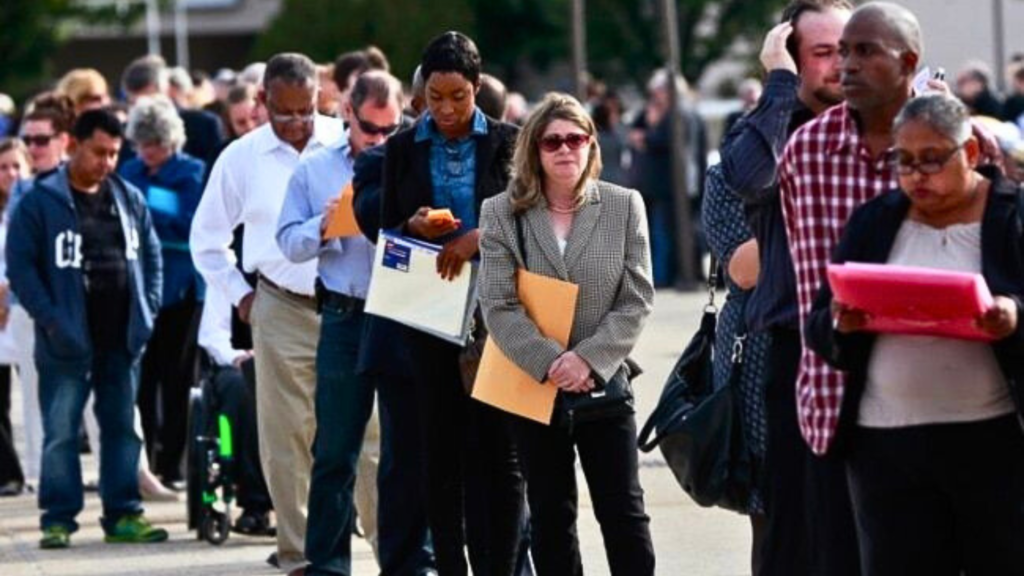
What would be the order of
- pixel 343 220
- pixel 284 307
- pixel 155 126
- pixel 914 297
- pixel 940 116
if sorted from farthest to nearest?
pixel 155 126, pixel 284 307, pixel 343 220, pixel 940 116, pixel 914 297

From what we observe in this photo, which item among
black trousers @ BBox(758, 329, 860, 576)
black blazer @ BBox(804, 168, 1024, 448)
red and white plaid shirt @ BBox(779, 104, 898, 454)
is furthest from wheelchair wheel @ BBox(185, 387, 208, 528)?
black blazer @ BBox(804, 168, 1024, 448)

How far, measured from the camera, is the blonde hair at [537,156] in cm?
821

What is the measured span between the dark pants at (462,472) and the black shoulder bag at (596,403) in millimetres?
669

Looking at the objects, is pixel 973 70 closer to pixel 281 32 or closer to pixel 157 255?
pixel 157 255

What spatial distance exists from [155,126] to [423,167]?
468 centimetres

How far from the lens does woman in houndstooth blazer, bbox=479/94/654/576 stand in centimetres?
810

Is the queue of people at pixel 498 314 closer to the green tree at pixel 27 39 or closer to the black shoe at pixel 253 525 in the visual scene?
the black shoe at pixel 253 525

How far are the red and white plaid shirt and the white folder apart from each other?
211 cm

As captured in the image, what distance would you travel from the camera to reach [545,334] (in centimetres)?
816

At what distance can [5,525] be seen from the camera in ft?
41.0

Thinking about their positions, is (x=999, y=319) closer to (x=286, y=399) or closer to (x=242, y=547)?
(x=286, y=399)

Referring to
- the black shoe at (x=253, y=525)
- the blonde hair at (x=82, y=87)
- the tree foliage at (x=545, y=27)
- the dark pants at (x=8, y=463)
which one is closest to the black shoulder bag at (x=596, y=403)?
the black shoe at (x=253, y=525)

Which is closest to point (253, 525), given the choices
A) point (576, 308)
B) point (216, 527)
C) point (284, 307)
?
point (216, 527)

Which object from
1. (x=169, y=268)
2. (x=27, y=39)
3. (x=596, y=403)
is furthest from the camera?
(x=27, y=39)
